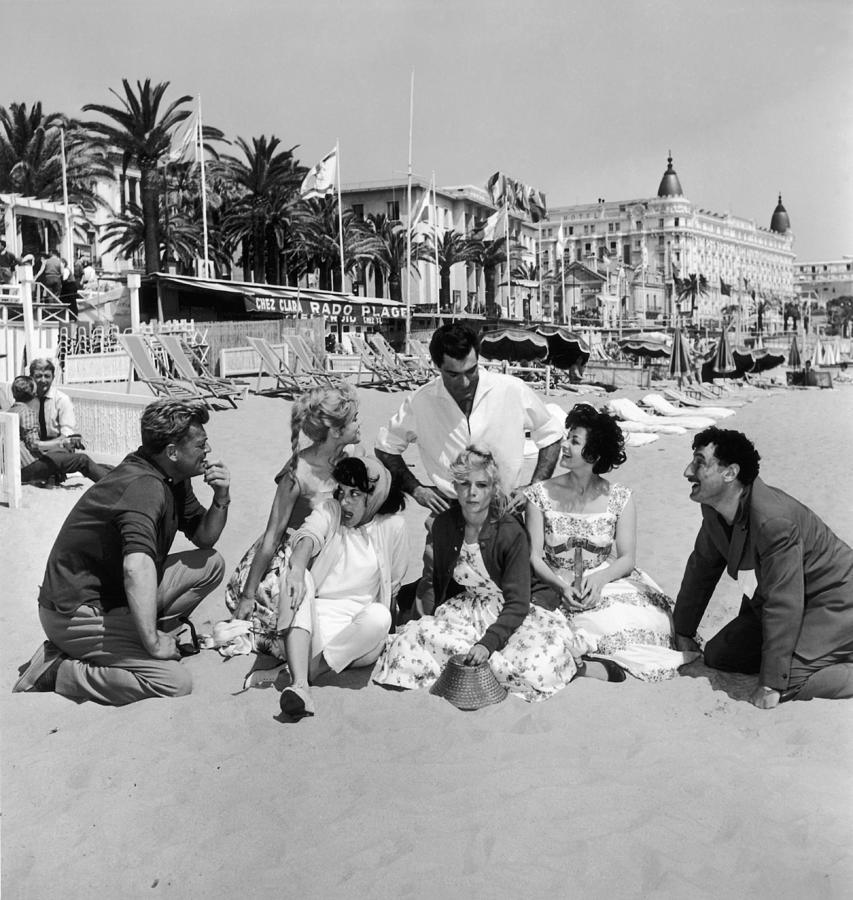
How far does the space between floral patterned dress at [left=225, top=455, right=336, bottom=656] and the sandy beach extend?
0.20 metres

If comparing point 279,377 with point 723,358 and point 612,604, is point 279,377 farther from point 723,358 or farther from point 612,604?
point 723,358

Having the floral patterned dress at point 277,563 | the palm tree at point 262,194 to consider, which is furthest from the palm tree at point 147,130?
the floral patterned dress at point 277,563

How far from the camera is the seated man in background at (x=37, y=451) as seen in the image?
6918 millimetres

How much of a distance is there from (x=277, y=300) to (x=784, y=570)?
79.9 ft

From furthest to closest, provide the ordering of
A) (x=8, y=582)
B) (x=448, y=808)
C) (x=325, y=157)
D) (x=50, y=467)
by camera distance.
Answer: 1. (x=325, y=157)
2. (x=50, y=467)
3. (x=8, y=582)
4. (x=448, y=808)

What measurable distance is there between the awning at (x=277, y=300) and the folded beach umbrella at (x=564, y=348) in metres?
7.63

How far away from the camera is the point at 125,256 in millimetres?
36906

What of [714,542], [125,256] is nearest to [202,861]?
[714,542]

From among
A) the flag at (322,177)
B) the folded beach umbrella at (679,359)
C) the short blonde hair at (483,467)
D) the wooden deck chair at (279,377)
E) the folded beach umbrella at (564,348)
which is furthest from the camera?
the folded beach umbrella at (679,359)

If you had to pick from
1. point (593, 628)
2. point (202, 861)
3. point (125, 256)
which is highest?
point (125, 256)

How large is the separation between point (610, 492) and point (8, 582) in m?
3.40

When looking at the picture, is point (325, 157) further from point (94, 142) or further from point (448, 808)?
point (448, 808)

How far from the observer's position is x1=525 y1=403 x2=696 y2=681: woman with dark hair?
3879 millimetres

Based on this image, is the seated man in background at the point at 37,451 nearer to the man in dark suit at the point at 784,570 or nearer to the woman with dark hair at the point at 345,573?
the woman with dark hair at the point at 345,573
